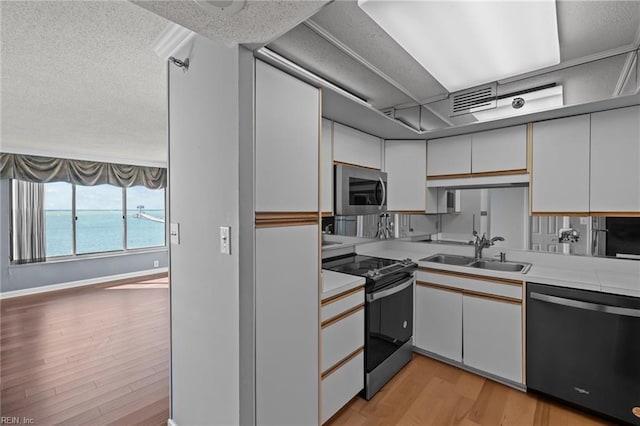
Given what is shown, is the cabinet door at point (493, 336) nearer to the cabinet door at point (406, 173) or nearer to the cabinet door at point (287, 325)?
the cabinet door at point (406, 173)

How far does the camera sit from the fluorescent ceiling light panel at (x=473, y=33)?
4.59 feet

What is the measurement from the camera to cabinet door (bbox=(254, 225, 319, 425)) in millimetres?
1465

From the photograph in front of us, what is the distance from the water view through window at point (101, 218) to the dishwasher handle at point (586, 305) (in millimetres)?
6992

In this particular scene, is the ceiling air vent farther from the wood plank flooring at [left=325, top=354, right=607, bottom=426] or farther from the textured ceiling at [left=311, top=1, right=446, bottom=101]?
the wood plank flooring at [left=325, top=354, right=607, bottom=426]

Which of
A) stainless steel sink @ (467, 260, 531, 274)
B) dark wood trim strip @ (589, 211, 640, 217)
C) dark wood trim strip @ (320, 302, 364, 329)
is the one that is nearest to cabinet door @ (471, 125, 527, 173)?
dark wood trim strip @ (589, 211, 640, 217)

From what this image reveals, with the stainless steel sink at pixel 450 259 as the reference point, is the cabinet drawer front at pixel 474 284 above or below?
below

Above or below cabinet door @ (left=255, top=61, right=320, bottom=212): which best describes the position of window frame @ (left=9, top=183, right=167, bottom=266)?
below

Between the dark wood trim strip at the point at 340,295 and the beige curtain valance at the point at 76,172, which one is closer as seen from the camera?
the dark wood trim strip at the point at 340,295

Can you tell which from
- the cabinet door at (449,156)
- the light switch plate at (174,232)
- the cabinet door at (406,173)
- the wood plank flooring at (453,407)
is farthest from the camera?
the cabinet door at (406,173)

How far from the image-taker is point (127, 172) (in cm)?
611

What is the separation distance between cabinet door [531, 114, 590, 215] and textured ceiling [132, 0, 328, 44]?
7.47 ft

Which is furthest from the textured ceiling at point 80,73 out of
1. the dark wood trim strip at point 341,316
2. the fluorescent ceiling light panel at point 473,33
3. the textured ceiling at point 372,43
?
the dark wood trim strip at point 341,316

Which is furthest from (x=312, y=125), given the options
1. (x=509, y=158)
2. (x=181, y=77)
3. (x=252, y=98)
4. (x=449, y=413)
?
(x=449, y=413)

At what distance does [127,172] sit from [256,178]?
599cm
